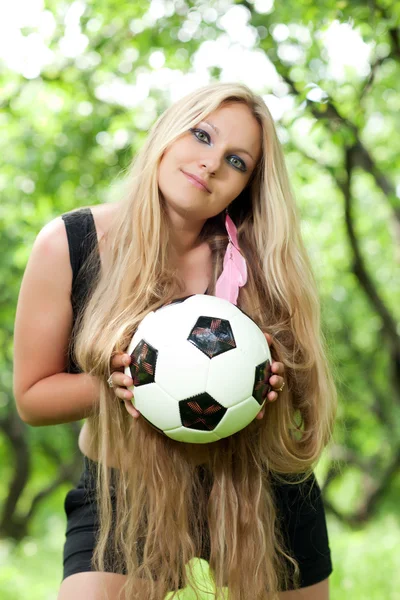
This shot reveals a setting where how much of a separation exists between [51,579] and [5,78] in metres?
5.33

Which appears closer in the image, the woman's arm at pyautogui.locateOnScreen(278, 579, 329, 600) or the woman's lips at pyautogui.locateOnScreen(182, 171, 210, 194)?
the woman's lips at pyautogui.locateOnScreen(182, 171, 210, 194)

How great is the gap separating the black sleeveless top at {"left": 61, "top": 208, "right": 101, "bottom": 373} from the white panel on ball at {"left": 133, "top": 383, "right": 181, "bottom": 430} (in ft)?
1.88

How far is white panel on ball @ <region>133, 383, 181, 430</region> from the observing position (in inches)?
92.7

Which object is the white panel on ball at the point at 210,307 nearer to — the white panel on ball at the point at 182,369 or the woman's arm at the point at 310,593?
the white panel on ball at the point at 182,369

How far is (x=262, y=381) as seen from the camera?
245cm

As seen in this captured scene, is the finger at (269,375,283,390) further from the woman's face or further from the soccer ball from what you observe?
the woman's face

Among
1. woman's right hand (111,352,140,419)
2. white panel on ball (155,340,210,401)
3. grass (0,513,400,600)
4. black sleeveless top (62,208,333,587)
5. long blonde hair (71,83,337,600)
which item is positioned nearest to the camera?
white panel on ball (155,340,210,401)

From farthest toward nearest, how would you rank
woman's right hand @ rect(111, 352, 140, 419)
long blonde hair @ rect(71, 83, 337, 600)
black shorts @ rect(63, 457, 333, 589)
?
1. black shorts @ rect(63, 457, 333, 589)
2. long blonde hair @ rect(71, 83, 337, 600)
3. woman's right hand @ rect(111, 352, 140, 419)

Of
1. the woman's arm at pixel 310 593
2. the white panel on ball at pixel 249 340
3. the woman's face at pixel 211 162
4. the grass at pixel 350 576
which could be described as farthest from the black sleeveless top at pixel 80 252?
the grass at pixel 350 576

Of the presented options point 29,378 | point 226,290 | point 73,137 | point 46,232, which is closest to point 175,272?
point 226,290

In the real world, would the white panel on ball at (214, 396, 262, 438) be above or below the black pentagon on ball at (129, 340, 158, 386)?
below

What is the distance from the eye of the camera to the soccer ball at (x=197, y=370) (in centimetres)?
234

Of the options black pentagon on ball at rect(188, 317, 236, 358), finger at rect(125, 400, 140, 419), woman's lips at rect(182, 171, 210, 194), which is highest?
woman's lips at rect(182, 171, 210, 194)

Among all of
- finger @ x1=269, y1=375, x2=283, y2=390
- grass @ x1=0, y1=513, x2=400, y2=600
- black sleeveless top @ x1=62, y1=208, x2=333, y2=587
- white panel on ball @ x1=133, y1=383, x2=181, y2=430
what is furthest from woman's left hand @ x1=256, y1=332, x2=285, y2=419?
grass @ x1=0, y1=513, x2=400, y2=600
